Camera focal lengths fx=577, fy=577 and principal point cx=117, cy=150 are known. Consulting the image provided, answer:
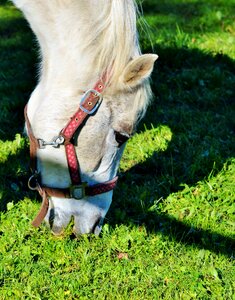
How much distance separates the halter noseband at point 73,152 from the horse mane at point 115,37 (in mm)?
112

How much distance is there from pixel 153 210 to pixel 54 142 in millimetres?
1155

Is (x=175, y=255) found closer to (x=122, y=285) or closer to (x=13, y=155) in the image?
(x=122, y=285)

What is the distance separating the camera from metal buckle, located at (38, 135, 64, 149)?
3.18m

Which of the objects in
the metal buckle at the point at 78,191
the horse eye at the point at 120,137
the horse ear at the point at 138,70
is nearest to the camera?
the horse ear at the point at 138,70

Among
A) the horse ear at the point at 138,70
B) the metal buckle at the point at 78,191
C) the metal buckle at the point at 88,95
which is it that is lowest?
the metal buckle at the point at 78,191

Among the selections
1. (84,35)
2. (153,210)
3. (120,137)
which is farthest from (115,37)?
(153,210)

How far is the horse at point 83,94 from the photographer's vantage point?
9.97ft

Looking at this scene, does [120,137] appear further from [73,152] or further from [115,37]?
[115,37]

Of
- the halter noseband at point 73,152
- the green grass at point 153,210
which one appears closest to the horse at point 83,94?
the halter noseband at point 73,152

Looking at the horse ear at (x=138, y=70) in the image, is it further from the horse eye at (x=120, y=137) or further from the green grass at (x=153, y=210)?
the green grass at (x=153, y=210)

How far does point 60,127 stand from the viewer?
3.17 metres

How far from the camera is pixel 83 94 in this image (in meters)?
3.12

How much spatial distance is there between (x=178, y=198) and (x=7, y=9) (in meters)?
5.12

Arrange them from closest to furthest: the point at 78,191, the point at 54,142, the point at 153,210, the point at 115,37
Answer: the point at 115,37, the point at 54,142, the point at 78,191, the point at 153,210
